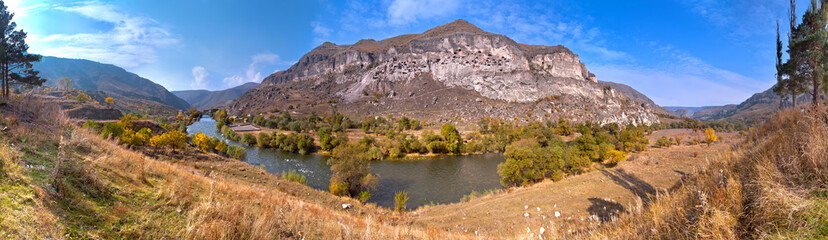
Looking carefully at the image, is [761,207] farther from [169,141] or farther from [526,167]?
[169,141]

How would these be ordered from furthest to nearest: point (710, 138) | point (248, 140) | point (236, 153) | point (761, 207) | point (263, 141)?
point (248, 140)
point (263, 141)
point (710, 138)
point (236, 153)
point (761, 207)

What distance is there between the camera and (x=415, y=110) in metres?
100

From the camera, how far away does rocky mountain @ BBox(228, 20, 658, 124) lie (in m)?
102

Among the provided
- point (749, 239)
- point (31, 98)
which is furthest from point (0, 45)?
point (749, 239)

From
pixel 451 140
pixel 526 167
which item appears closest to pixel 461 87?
pixel 451 140

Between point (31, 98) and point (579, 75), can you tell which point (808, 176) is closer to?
point (31, 98)

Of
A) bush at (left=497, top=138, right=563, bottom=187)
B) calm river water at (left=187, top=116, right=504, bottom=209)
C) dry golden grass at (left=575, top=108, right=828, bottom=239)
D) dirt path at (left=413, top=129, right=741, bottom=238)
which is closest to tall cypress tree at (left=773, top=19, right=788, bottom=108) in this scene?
dirt path at (left=413, top=129, right=741, bottom=238)

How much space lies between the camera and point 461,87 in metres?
119

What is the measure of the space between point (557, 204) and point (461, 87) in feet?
349

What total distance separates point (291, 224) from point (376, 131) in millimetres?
59820

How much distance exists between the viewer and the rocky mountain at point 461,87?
102 metres

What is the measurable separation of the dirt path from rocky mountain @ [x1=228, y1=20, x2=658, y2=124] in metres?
69.6

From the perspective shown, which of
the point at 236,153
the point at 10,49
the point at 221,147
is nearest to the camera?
the point at 10,49

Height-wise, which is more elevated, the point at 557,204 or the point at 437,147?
the point at 437,147
